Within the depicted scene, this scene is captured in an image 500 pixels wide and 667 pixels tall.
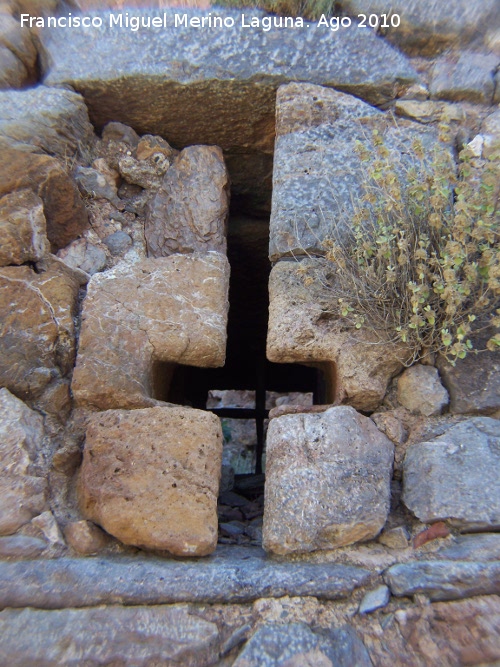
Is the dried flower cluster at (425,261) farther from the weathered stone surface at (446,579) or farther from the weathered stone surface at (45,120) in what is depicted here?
the weathered stone surface at (45,120)

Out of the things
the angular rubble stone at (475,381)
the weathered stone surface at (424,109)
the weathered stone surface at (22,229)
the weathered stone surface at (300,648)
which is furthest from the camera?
the weathered stone surface at (424,109)

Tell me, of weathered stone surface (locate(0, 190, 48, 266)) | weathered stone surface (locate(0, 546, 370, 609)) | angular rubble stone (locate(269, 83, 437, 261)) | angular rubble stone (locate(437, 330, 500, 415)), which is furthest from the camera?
angular rubble stone (locate(269, 83, 437, 261))

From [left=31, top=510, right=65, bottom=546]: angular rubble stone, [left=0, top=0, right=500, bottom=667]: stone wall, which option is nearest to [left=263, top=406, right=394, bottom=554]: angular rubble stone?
[left=0, top=0, right=500, bottom=667]: stone wall

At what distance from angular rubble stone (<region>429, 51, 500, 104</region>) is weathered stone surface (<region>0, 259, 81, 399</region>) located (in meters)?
1.47

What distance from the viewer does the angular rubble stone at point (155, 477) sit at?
1567 mm

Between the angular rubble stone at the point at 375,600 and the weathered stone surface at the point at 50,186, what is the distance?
4.75 ft

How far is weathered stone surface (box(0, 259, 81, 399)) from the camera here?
5.87ft

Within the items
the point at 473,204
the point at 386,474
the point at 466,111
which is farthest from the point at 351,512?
the point at 466,111

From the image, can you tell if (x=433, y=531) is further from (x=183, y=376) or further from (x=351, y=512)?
(x=183, y=376)

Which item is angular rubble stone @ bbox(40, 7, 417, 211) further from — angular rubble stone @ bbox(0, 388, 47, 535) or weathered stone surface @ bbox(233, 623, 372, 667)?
weathered stone surface @ bbox(233, 623, 372, 667)

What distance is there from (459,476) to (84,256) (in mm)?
1379

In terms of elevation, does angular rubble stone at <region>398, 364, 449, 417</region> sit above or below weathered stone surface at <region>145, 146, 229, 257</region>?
below

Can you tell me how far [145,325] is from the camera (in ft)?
6.18

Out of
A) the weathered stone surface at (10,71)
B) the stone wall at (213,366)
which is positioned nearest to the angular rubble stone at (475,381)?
the stone wall at (213,366)
